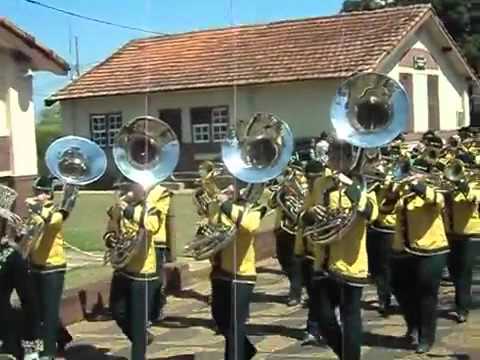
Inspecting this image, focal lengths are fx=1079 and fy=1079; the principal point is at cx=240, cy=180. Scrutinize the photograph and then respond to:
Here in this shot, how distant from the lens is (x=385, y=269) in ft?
33.2

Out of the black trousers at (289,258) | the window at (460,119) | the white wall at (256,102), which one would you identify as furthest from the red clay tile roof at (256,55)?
the black trousers at (289,258)

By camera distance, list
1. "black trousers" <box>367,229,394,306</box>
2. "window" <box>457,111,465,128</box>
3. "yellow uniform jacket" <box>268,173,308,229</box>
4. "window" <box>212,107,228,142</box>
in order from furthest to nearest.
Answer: "window" <box>457,111,465,128</box> → "window" <box>212,107,228,142</box> → "black trousers" <box>367,229,394,306</box> → "yellow uniform jacket" <box>268,173,308,229</box>

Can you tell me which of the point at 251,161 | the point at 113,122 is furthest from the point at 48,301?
the point at 113,122

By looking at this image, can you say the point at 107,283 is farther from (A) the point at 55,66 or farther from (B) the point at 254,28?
(B) the point at 254,28

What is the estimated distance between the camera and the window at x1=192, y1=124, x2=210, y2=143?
30.6 meters

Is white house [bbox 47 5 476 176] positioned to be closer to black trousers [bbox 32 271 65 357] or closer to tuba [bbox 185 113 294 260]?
tuba [bbox 185 113 294 260]

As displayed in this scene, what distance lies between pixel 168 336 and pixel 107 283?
144 centimetres

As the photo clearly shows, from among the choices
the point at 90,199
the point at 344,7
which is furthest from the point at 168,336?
the point at 344,7

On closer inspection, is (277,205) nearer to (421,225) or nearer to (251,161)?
(421,225)

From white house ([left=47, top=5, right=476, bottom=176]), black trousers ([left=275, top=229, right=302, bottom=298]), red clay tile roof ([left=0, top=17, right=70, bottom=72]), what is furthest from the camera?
white house ([left=47, top=5, right=476, bottom=176])

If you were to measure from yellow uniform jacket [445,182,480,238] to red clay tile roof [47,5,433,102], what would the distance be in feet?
54.2

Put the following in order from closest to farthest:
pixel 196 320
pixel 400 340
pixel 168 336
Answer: pixel 400 340 → pixel 168 336 → pixel 196 320

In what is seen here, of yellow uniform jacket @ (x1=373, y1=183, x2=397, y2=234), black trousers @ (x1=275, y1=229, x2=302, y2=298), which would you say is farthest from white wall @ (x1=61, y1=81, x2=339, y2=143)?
yellow uniform jacket @ (x1=373, y1=183, x2=397, y2=234)

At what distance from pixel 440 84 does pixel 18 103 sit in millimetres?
19661
